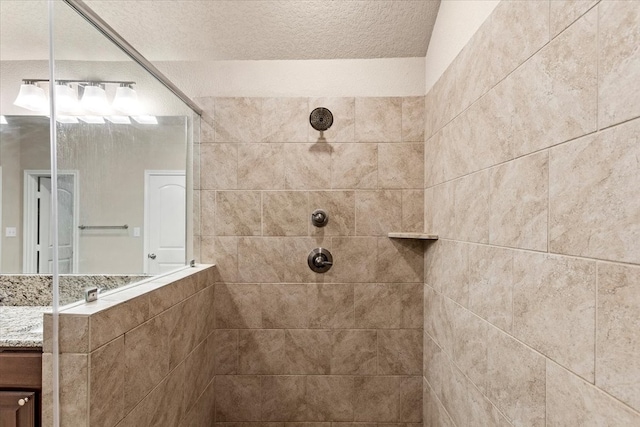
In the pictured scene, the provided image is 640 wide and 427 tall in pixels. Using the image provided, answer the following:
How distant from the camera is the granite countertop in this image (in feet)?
2.92

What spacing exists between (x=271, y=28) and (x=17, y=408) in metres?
1.90

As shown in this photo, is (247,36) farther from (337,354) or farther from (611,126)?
(337,354)

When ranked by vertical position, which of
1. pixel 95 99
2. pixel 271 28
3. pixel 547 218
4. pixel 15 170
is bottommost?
pixel 547 218

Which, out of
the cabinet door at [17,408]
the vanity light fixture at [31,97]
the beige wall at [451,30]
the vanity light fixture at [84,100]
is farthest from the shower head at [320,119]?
the cabinet door at [17,408]

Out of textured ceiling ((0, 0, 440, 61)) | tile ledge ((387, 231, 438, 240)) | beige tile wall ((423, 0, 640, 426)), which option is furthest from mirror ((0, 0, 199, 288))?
beige tile wall ((423, 0, 640, 426))

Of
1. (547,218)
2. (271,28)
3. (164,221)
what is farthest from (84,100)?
(547,218)

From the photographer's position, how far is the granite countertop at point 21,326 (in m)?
0.89

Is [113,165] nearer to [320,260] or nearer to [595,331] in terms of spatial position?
[320,260]

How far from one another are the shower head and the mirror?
28.4 inches

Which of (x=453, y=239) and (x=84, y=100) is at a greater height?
(x=84, y=100)

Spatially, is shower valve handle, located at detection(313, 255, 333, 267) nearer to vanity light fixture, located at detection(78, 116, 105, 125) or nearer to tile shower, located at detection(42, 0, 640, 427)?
tile shower, located at detection(42, 0, 640, 427)

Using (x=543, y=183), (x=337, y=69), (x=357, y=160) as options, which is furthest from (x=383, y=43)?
(x=543, y=183)

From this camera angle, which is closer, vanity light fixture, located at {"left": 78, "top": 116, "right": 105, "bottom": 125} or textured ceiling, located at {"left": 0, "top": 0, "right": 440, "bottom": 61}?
vanity light fixture, located at {"left": 78, "top": 116, "right": 105, "bottom": 125}

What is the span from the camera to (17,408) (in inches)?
34.9
